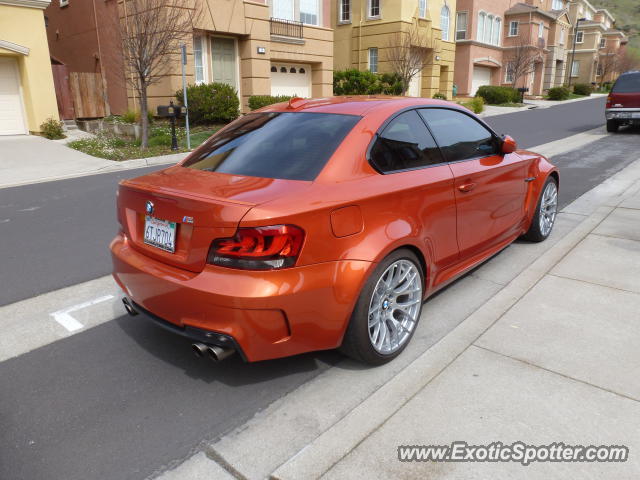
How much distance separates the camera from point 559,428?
260cm

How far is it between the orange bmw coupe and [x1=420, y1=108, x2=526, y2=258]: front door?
0.07ft

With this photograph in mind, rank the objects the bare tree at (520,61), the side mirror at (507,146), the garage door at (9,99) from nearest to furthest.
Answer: the side mirror at (507,146), the garage door at (9,99), the bare tree at (520,61)

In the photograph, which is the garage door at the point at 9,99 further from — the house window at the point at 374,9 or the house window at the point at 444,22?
the house window at the point at 444,22

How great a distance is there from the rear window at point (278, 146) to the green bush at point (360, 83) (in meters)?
25.2

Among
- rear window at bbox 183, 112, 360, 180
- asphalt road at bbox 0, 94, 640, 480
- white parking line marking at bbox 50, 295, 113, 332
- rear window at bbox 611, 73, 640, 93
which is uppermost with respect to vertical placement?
rear window at bbox 611, 73, 640, 93

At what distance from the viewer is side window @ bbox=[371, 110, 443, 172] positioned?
3330mm

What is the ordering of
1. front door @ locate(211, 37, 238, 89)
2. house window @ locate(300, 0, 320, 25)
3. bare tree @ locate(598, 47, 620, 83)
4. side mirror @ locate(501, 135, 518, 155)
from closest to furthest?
side mirror @ locate(501, 135, 518, 155), front door @ locate(211, 37, 238, 89), house window @ locate(300, 0, 320, 25), bare tree @ locate(598, 47, 620, 83)

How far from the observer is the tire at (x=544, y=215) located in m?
5.39

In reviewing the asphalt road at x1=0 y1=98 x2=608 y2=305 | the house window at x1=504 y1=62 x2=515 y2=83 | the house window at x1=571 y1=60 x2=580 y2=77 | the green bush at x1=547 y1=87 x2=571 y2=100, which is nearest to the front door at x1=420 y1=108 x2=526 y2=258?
the asphalt road at x1=0 y1=98 x2=608 y2=305

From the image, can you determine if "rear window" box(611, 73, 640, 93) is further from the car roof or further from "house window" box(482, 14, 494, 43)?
"house window" box(482, 14, 494, 43)

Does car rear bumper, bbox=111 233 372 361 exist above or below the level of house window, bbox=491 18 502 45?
below

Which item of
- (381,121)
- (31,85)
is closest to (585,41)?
(31,85)

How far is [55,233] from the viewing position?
660cm

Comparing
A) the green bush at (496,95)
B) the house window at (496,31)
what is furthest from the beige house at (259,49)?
the house window at (496,31)
